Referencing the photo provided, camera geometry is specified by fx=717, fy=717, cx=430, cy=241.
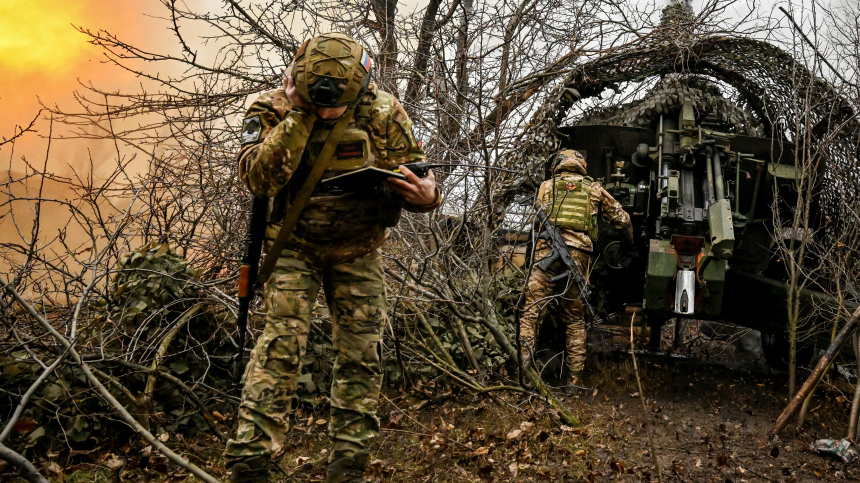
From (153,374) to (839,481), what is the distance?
3.90 meters

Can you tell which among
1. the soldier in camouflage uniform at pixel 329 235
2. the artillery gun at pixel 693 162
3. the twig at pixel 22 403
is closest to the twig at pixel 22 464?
the twig at pixel 22 403

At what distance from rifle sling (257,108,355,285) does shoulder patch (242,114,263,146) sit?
0.89ft

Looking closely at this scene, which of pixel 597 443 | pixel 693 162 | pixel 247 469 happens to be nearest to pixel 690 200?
pixel 693 162

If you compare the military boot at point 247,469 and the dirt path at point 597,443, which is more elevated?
the military boot at point 247,469

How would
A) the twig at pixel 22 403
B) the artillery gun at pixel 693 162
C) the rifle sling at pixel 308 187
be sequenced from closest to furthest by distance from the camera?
the twig at pixel 22 403
the rifle sling at pixel 308 187
the artillery gun at pixel 693 162

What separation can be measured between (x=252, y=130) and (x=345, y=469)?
1483 millimetres

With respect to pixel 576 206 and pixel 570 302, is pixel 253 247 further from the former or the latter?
pixel 570 302

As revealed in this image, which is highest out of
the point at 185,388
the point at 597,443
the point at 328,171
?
the point at 328,171

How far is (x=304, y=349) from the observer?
10.1ft

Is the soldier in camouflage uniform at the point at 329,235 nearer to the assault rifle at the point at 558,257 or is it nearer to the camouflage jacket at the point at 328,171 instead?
the camouflage jacket at the point at 328,171

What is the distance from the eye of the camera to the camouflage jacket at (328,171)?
284cm

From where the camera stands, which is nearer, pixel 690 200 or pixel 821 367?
pixel 821 367

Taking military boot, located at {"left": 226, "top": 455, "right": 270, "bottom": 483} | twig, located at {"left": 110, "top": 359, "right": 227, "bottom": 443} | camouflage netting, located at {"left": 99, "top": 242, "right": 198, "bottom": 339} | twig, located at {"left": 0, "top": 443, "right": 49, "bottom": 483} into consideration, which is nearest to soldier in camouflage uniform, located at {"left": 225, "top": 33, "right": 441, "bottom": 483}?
military boot, located at {"left": 226, "top": 455, "right": 270, "bottom": 483}

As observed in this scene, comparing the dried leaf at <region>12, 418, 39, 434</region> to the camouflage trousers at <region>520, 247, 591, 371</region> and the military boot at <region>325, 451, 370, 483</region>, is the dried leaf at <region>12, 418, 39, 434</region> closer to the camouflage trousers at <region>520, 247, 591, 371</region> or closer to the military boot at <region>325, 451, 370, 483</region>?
the military boot at <region>325, 451, 370, 483</region>
